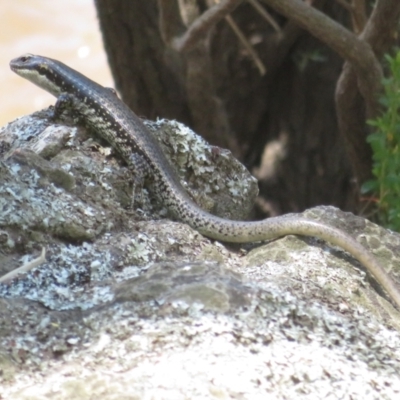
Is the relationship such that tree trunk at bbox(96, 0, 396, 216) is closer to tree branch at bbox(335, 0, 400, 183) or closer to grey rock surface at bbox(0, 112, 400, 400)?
tree branch at bbox(335, 0, 400, 183)

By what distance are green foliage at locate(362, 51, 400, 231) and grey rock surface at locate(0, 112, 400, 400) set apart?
721 mm

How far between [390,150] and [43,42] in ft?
24.1

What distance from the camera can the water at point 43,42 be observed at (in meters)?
9.42

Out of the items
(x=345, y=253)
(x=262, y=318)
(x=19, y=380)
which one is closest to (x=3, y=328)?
(x=19, y=380)

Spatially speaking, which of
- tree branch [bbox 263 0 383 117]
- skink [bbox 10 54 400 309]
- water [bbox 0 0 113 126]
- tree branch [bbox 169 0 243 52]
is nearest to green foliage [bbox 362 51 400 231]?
tree branch [bbox 263 0 383 117]

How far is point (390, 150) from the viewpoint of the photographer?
3.80m

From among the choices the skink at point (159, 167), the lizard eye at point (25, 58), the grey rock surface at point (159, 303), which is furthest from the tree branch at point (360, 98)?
the lizard eye at point (25, 58)

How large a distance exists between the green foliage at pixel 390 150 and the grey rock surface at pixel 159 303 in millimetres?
721

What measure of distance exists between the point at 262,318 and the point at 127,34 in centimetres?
427

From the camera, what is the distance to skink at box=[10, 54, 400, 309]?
282cm

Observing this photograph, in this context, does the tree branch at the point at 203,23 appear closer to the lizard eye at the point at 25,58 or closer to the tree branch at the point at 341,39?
the tree branch at the point at 341,39

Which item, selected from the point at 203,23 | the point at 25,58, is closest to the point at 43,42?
the point at 203,23

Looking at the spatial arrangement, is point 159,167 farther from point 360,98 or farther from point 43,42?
point 43,42

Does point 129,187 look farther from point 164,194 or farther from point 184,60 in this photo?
point 184,60
